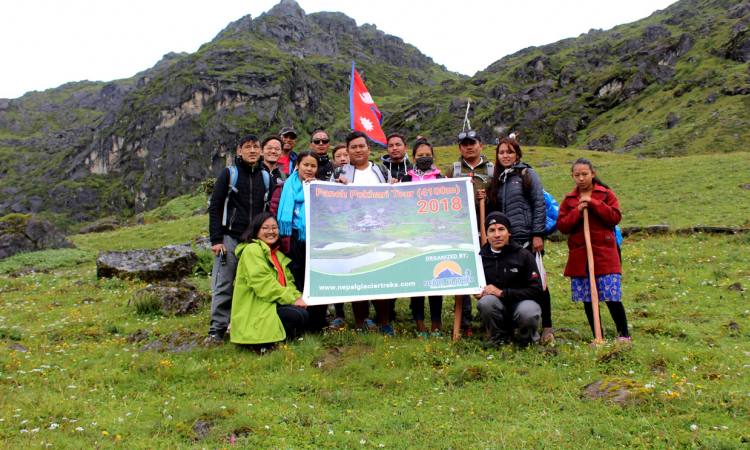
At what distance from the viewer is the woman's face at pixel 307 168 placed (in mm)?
10336

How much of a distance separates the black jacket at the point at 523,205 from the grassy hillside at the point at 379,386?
7.28 feet

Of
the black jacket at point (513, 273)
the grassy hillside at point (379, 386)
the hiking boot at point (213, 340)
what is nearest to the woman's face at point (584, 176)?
the black jacket at point (513, 273)

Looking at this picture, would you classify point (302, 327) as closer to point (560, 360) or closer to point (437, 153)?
point (560, 360)

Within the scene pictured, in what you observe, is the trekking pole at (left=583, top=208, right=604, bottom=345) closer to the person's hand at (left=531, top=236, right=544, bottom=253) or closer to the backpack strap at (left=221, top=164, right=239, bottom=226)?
the person's hand at (left=531, top=236, right=544, bottom=253)

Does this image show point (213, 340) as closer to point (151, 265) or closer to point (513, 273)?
point (513, 273)

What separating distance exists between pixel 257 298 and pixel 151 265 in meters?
A: 10.6

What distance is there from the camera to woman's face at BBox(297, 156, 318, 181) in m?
10.3

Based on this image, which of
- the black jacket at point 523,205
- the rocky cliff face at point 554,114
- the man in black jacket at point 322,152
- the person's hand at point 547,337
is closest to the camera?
the person's hand at point 547,337

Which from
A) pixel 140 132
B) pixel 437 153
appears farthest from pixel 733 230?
pixel 140 132

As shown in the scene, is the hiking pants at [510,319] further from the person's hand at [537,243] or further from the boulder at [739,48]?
the boulder at [739,48]

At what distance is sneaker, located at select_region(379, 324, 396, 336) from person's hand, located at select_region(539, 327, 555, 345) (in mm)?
2895

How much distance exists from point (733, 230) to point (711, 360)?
1556 cm

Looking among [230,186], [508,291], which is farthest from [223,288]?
[508,291]

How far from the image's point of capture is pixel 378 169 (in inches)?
427
